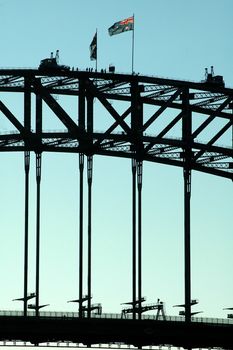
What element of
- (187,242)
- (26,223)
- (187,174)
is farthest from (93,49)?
(187,242)

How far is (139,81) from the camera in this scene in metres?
195

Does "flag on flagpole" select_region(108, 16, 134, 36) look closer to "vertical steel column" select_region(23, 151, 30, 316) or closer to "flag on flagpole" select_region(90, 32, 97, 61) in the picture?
"flag on flagpole" select_region(90, 32, 97, 61)

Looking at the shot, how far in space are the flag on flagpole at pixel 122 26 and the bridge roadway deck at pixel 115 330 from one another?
24182 mm

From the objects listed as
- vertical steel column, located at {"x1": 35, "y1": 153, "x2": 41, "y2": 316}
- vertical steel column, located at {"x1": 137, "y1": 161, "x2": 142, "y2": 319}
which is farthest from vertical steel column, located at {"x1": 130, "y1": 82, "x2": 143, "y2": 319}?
vertical steel column, located at {"x1": 35, "y1": 153, "x2": 41, "y2": 316}

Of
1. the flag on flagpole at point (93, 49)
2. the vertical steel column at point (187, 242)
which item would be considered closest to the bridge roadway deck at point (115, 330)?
the vertical steel column at point (187, 242)

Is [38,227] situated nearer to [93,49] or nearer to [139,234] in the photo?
[139,234]

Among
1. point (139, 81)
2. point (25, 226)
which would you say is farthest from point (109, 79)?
point (25, 226)

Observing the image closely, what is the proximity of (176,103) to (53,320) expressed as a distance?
24.4 m

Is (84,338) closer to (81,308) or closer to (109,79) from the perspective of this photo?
(81,308)

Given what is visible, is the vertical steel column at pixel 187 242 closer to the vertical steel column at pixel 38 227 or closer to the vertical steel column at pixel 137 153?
the vertical steel column at pixel 137 153

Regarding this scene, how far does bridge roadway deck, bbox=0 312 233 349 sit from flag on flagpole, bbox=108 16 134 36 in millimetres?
24182

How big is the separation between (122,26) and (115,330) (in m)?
25.9

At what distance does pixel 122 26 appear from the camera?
196 m

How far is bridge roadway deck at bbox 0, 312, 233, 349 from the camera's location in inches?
7323
